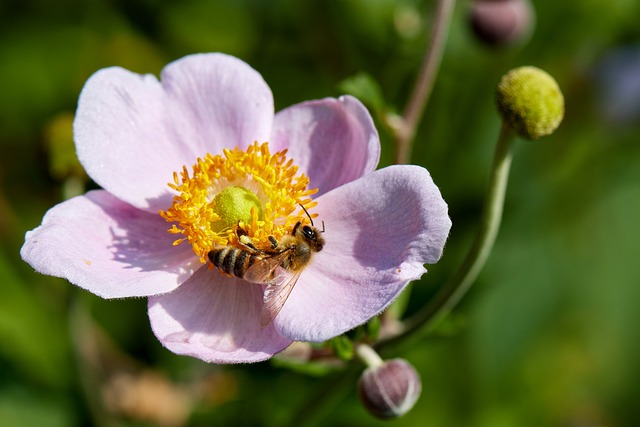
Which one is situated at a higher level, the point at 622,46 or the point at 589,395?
the point at 622,46

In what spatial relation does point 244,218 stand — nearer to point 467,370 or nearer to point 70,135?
point 70,135

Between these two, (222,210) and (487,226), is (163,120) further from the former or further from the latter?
(487,226)

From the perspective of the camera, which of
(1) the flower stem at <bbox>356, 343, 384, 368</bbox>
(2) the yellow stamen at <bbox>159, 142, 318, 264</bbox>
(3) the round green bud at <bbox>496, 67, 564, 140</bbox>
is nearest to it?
(3) the round green bud at <bbox>496, 67, 564, 140</bbox>

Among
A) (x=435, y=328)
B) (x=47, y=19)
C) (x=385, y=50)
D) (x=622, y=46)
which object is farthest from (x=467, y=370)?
(x=47, y=19)

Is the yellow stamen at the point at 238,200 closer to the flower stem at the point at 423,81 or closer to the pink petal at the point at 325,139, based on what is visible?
the pink petal at the point at 325,139

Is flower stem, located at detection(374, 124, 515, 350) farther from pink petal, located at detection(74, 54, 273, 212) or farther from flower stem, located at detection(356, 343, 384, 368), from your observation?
pink petal, located at detection(74, 54, 273, 212)

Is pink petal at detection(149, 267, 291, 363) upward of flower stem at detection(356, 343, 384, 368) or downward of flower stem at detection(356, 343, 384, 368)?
downward

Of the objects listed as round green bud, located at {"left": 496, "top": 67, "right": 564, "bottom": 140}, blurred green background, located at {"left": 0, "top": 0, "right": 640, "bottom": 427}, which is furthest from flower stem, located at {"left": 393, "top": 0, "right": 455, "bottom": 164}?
round green bud, located at {"left": 496, "top": 67, "right": 564, "bottom": 140}
